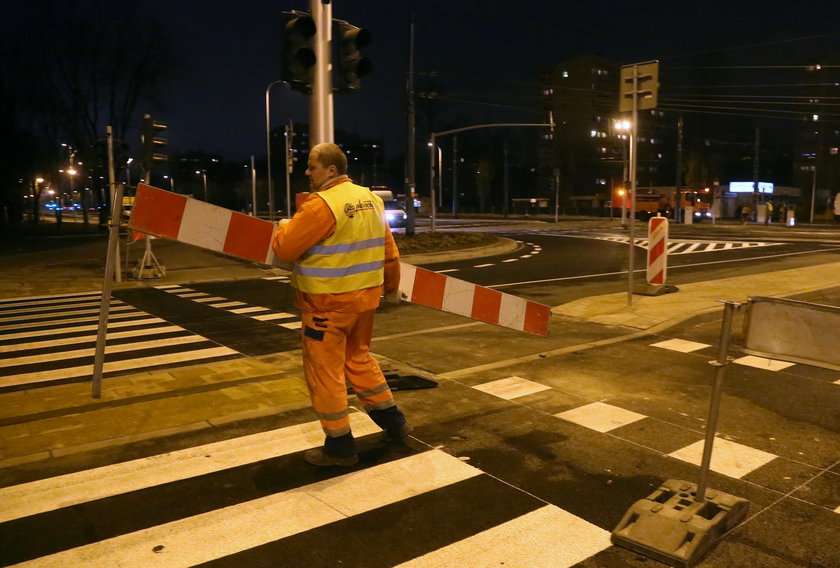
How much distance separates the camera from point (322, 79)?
22.2ft

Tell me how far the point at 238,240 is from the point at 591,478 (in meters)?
2.98

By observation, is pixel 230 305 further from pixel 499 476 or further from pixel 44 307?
pixel 499 476

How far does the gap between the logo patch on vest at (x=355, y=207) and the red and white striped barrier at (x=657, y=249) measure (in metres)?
7.90

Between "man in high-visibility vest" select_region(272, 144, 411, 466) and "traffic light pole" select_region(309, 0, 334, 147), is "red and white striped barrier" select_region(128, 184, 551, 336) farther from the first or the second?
"traffic light pole" select_region(309, 0, 334, 147)

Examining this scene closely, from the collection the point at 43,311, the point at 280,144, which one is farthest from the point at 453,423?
the point at 280,144

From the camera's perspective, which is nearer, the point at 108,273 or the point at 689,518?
the point at 689,518

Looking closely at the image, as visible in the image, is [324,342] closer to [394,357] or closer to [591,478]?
[591,478]

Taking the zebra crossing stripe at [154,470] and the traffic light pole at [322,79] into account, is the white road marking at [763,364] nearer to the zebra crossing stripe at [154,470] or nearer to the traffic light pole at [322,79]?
the zebra crossing stripe at [154,470]

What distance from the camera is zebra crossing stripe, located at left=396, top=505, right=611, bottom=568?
3.32m

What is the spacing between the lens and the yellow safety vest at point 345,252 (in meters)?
4.21

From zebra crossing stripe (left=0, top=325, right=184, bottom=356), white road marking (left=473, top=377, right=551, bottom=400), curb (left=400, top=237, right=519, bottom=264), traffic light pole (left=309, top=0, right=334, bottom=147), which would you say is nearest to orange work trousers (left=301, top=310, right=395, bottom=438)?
white road marking (left=473, top=377, right=551, bottom=400)

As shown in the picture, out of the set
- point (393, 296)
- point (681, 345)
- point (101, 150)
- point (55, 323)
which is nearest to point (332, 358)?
point (393, 296)

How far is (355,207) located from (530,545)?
2.21 meters

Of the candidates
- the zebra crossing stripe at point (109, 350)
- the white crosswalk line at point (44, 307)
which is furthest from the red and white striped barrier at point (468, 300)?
the white crosswalk line at point (44, 307)
